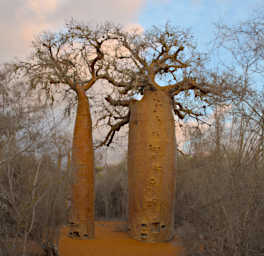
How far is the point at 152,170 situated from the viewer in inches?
221

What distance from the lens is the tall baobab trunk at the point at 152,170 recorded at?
18.1ft

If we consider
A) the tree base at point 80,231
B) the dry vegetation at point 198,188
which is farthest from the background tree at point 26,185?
the tree base at point 80,231

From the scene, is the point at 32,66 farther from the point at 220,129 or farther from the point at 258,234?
the point at 258,234

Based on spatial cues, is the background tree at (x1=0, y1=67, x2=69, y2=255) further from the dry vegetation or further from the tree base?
the tree base

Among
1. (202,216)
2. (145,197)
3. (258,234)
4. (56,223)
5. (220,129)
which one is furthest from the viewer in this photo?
(145,197)

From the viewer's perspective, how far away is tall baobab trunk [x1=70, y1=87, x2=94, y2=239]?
Answer: 5629mm

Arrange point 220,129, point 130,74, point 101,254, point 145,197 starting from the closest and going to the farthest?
point 220,129 → point 101,254 → point 145,197 → point 130,74

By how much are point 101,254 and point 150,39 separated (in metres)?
4.35

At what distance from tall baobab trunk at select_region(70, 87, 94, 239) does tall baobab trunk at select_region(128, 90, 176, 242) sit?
2.69ft

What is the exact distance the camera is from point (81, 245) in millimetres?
5082

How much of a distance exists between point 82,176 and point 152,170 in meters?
1.42

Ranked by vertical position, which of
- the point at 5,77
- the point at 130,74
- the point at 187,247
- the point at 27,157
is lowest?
the point at 187,247

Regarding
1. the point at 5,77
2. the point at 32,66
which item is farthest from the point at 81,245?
the point at 32,66

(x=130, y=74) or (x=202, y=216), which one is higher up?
(x=130, y=74)
